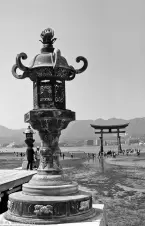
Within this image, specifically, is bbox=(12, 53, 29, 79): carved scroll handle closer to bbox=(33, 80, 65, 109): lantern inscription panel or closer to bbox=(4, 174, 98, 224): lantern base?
bbox=(33, 80, 65, 109): lantern inscription panel

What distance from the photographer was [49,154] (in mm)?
6184

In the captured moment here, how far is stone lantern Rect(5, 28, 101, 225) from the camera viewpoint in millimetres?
5473

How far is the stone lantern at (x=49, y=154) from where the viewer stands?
5.47 meters

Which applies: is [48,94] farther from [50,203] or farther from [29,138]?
[29,138]

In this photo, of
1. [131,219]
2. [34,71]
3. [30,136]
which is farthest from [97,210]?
[30,136]

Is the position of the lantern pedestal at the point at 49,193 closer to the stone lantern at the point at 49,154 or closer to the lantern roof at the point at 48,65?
the stone lantern at the point at 49,154

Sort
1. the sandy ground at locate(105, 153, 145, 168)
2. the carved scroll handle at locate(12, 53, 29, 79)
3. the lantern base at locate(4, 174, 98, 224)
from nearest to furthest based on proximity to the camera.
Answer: the lantern base at locate(4, 174, 98, 224) < the carved scroll handle at locate(12, 53, 29, 79) < the sandy ground at locate(105, 153, 145, 168)

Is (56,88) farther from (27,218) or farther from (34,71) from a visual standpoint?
(27,218)

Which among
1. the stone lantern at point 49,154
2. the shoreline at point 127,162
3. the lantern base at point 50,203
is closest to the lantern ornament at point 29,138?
the stone lantern at point 49,154

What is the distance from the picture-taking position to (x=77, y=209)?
5.57 metres

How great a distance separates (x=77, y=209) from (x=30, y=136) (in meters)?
12.2

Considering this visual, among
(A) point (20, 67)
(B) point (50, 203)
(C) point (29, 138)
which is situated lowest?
(B) point (50, 203)

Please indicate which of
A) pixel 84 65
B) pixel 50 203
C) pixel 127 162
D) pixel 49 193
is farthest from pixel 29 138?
pixel 127 162

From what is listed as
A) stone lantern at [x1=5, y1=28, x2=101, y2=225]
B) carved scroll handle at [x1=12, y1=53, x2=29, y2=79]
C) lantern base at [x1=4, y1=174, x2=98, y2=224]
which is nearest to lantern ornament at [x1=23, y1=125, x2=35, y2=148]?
stone lantern at [x1=5, y1=28, x2=101, y2=225]
